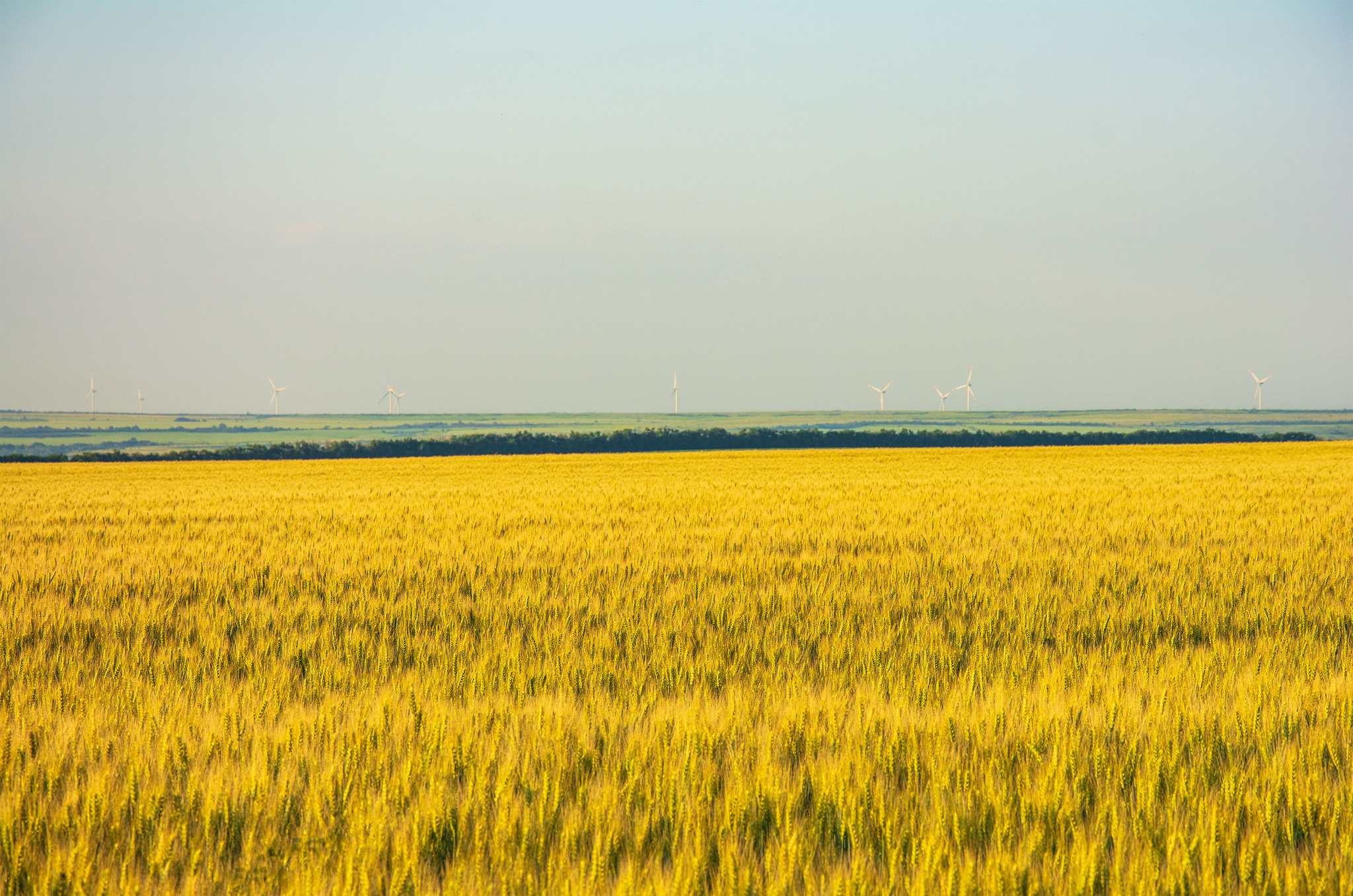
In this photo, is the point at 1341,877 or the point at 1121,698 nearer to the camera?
the point at 1341,877

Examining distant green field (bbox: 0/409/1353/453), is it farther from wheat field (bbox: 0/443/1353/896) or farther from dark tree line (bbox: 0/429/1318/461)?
wheat field (bbox: 0/443/1353/896)

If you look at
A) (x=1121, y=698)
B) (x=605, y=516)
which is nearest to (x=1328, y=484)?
(x=605, y=516)

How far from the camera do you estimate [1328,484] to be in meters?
19.5

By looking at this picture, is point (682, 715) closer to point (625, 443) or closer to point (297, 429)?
point (625, 443)

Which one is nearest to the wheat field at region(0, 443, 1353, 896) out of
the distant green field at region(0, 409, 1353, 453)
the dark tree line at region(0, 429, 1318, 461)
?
the dark tree line at region(0, 429, 1318, 461)

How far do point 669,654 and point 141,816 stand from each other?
302 centimetres

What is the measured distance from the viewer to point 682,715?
3.59 meters

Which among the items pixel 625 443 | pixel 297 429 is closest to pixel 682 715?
pixel 625 443

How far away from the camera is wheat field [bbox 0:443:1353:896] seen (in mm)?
2473

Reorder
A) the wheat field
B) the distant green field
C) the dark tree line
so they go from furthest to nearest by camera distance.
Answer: the distant green field
the dark tree line
the wheat field

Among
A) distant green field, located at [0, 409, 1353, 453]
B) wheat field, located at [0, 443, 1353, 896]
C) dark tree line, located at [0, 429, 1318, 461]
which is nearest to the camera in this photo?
wheat field, located at [0, 443, 1353, 896]

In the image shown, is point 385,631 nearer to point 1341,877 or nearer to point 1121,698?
point 1121,698

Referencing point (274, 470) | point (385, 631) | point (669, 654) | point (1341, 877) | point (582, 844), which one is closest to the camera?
point (1341, 877)

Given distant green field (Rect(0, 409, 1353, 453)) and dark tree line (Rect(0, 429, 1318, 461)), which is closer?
dark tree line (Rect(0, 429, 1318, 461))
